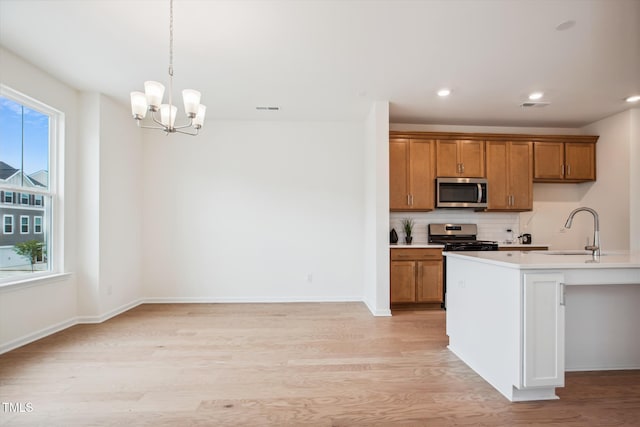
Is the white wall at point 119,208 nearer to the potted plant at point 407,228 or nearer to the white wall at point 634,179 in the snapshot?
the potted plant at point 407,228

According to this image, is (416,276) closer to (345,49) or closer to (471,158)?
(471,158)

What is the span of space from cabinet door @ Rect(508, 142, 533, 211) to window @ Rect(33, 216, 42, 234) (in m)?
6.05

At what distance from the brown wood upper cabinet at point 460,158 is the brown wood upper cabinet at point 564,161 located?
0.89 metres

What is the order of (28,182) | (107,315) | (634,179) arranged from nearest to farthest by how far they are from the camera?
(28,182) < (107,315) < (634,179)

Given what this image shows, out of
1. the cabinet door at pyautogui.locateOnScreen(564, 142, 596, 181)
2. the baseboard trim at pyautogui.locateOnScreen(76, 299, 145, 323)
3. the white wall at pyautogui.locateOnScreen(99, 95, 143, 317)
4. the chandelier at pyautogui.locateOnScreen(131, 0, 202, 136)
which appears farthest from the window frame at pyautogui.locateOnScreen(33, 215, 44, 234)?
the cabinet door at pyautogui.locateOnScreen(564, 142, 596, 181)

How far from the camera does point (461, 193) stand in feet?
16.1

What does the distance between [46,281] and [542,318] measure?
449 cm

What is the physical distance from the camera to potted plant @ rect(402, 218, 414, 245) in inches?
196

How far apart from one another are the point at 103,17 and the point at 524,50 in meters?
3.58

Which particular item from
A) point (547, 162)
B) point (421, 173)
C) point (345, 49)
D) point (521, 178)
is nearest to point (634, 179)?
point (547, 162)

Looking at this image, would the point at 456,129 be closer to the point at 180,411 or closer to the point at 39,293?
the point at 180,411

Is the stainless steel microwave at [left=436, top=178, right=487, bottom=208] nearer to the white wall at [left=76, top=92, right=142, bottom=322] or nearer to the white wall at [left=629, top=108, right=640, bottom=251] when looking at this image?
the white wall at [left=629, top=108, right=640, bottom=251]

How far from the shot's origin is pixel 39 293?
339cm

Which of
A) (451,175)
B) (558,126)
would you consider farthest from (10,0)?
(558,126)
